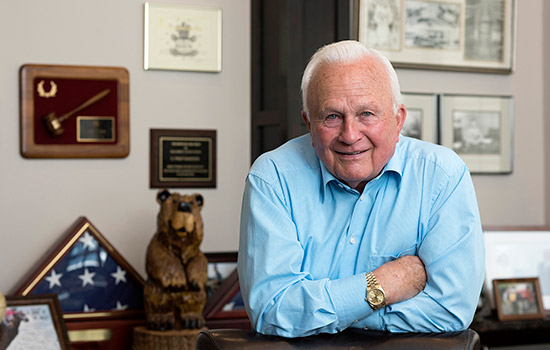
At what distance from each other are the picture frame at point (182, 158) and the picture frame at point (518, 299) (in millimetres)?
→ 1550

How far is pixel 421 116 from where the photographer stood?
13.5 ft

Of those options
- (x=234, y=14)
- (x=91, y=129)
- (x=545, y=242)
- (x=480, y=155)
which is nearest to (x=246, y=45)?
(x=234, y=14)

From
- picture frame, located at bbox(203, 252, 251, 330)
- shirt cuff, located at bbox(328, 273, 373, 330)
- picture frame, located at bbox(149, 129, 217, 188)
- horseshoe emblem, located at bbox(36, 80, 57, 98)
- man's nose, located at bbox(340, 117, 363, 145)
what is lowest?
picture frame, located at bbox(203, 252, 251, 330)

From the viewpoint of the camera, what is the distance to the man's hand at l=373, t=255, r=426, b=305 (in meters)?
1.82

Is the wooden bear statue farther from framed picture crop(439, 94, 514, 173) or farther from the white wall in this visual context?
framed picture crop(439, 94, 514, 173)

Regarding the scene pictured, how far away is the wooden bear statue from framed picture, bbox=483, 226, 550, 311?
146 centimetres

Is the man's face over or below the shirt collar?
over

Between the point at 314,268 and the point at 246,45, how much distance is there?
7.28 feet

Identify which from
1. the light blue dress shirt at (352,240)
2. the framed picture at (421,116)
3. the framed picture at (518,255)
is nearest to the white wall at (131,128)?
the framed picture at (421,116)

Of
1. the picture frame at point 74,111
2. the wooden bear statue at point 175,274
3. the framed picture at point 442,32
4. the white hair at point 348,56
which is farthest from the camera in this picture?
the framed picture at point 442,32

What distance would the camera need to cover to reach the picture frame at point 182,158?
3805 mm

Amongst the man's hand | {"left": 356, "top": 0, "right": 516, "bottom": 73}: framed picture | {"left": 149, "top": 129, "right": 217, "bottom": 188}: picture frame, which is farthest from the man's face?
{"left": 356, "top": 0, "right": 516, "bottom": 73}: framed picture

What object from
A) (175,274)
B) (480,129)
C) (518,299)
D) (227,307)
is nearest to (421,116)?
(480,129)

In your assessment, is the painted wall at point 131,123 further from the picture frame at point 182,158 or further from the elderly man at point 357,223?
the elderly man at point 357,223
